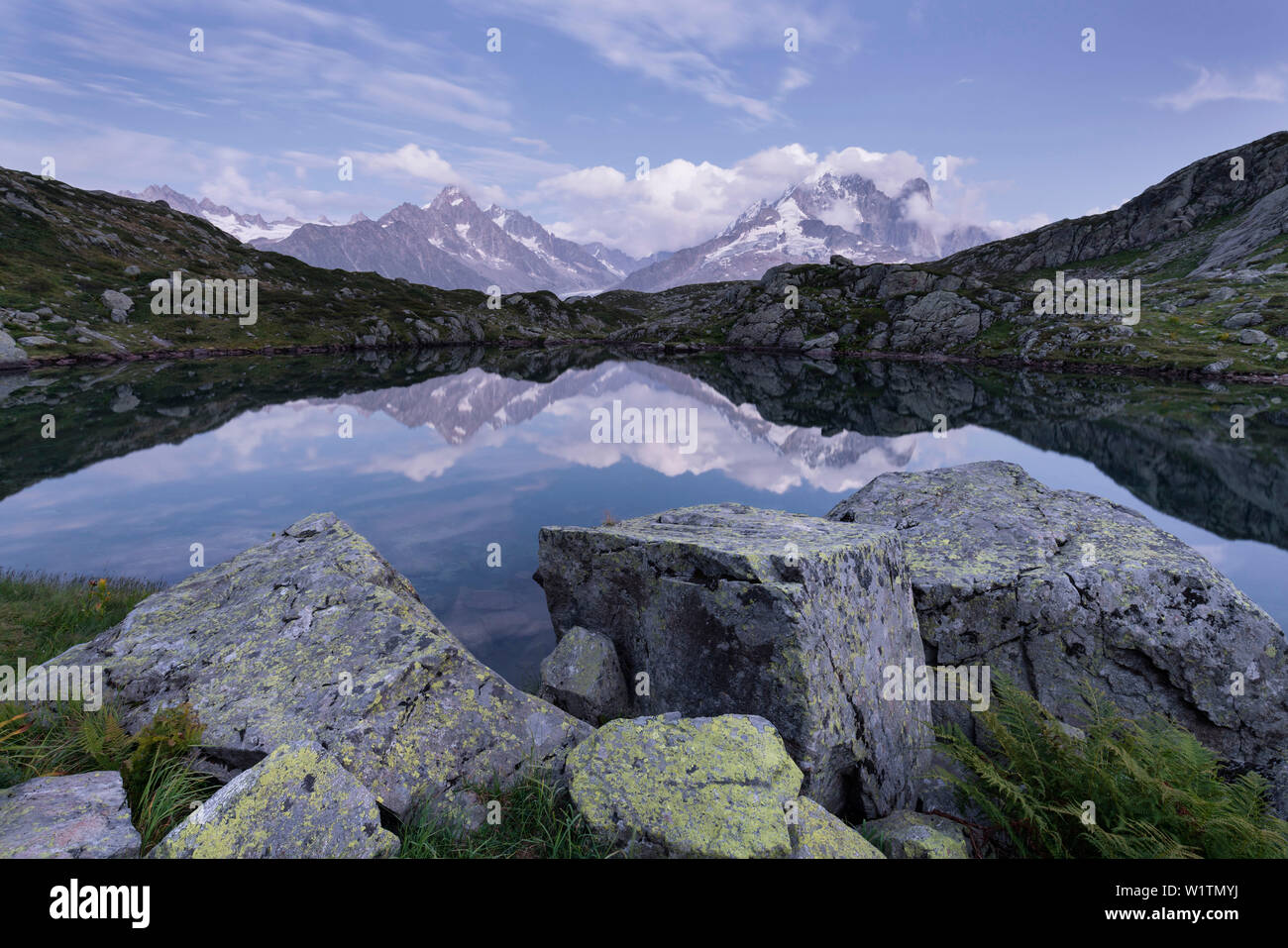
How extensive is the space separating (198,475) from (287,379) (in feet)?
191

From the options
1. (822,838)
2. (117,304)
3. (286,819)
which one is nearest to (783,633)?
(822,838)

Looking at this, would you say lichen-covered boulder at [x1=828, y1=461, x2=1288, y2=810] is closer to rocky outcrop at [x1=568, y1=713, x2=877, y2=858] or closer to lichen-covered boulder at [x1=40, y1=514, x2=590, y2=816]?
rocky outcrop at [x1=568, y1=713, x2=877, y2=858]

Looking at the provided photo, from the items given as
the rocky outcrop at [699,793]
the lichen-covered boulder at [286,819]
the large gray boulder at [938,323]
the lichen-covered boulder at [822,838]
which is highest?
the large gray boulder at [938,323]

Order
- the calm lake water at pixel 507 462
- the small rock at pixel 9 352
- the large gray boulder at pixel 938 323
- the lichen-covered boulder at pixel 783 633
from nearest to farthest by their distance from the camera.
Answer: the lichen-covered boulder at pixel 783 633 → the calm lake water at pixel 507 462 → the small rock at pixel 9 352 → the large gray boulder at pixel 938 323

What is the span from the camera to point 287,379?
91.5 metres

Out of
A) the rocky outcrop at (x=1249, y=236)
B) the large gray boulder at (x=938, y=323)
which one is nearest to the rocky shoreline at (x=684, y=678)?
the large gray boulder at (x=938, y=323)

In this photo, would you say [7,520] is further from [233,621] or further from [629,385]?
[629,385]

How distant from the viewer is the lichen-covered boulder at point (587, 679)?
1002 cm

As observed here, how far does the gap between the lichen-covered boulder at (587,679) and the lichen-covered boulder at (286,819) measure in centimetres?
463

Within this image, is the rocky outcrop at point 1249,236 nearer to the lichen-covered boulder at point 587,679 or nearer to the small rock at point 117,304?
the lichen-covered boulder at point 587,679

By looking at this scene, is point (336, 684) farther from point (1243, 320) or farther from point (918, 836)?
point (1243, 320)

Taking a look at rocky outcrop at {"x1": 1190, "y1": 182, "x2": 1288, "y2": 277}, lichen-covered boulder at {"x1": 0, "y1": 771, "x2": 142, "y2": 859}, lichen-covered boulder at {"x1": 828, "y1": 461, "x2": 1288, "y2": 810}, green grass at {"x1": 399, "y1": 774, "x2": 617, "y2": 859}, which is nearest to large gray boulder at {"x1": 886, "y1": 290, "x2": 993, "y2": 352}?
rocky outcrop at {"x1": 1190, "y1": 182, "x2": 1288, "y2": 277}

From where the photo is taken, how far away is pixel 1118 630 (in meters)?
10.5

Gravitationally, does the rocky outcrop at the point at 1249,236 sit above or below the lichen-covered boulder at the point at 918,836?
above
